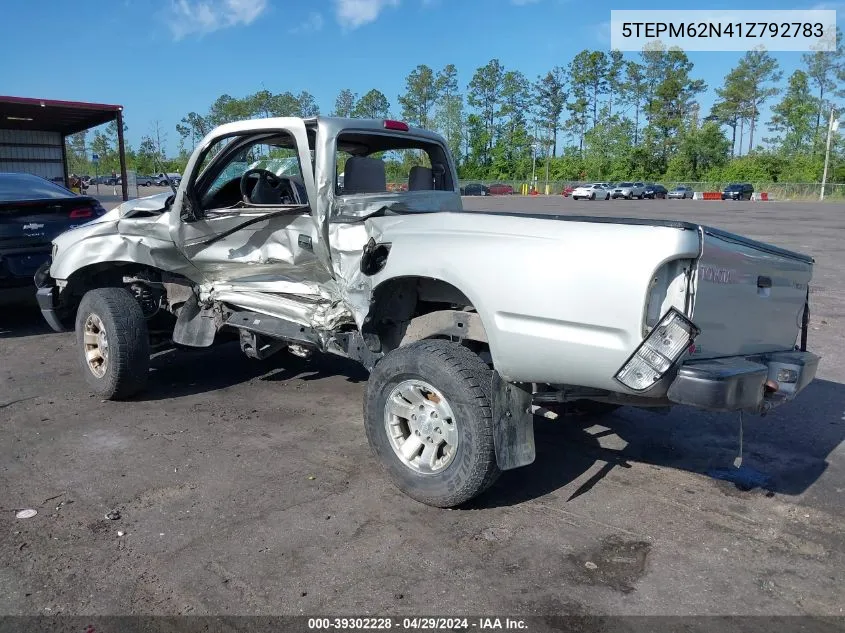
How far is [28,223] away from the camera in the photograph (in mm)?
7648

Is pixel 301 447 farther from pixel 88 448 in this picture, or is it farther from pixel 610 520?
pixel 610 520

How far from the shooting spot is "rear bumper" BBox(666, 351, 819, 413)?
2.94 meters

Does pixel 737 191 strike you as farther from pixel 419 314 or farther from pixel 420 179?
pixel 419 314

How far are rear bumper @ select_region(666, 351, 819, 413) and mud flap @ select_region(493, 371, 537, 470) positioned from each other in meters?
0.78

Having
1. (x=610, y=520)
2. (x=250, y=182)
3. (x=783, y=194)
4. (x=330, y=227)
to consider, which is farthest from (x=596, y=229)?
(x=783, y=194)

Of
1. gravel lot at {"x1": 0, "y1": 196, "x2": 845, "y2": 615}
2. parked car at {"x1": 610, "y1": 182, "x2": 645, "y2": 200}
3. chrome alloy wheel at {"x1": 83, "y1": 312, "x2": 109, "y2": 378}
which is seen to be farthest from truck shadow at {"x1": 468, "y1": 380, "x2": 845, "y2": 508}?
→ parked car at {"x1": 610, "y1": 182, "x2": 645, "y2": 200}

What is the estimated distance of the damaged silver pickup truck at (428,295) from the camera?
9.87ft

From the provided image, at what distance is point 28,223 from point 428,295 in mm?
5635

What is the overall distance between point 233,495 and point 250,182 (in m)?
2.42

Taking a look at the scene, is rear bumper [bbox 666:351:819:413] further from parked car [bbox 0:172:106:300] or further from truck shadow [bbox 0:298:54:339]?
truck shadow [bbox 0:298:54:339]

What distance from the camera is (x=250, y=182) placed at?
527cm

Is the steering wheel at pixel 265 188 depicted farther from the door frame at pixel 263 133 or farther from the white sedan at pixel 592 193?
the white sedan at pixel 592 193

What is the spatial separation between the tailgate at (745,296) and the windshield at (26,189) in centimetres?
744

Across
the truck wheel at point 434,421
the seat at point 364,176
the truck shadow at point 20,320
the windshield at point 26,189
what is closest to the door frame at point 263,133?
the seat at point 364,176
